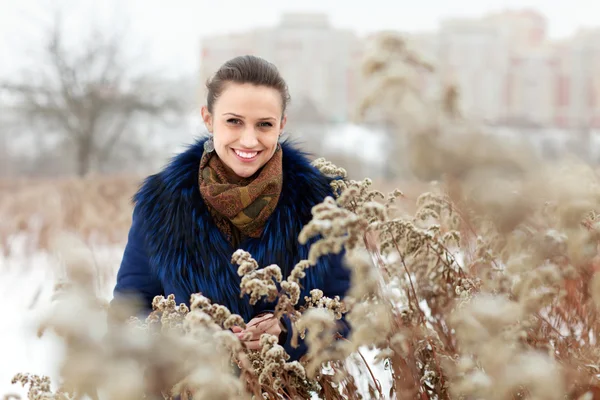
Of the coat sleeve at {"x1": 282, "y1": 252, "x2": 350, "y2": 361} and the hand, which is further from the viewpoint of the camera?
the coat sleeve at {"x1": 282, "y1": 252, "x2": 350, "y2": 361}

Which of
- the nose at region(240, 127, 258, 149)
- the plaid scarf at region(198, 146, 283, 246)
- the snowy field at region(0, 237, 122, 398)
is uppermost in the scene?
the nose at region(240, 127, 258, 149)

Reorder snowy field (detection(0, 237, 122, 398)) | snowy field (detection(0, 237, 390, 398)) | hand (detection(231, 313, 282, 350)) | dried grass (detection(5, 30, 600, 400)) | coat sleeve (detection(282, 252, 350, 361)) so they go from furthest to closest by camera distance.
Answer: snowy field (detection(0, 237, 122, 398)) < snowy field (detection(0, 237, 390, 398)) < coat sleeve (detection(282, 252, 350, 361)) < hand (detection(231, 313, 282, 350)) < dried grass (detection(5, 30, 600, 400))

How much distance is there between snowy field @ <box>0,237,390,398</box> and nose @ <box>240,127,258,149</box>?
1.42 feet

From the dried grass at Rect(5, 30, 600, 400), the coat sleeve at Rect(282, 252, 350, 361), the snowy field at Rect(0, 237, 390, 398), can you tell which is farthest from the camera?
the snowy field at Rect(0, 237, 390, 398)

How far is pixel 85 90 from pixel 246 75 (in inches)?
691

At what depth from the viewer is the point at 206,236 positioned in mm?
1482

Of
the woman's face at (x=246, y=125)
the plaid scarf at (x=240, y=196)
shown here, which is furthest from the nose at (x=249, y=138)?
the plaid scarf at (x=240, y=196)

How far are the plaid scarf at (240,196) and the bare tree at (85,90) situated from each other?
16.9 m

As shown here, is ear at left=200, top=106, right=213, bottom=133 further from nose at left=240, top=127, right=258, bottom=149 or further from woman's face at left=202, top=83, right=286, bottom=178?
nose at left=240, top=127, right=258, bottom=149

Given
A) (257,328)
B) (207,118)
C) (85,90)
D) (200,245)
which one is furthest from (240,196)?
(85,90)

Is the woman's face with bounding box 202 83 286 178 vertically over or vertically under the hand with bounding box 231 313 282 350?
over

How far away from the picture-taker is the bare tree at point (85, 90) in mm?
17328

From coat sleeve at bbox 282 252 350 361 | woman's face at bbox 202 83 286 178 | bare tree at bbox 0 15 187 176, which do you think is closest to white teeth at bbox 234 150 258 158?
woman's face at bbox 202 83 286 178

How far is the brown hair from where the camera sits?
1444 millimetres
